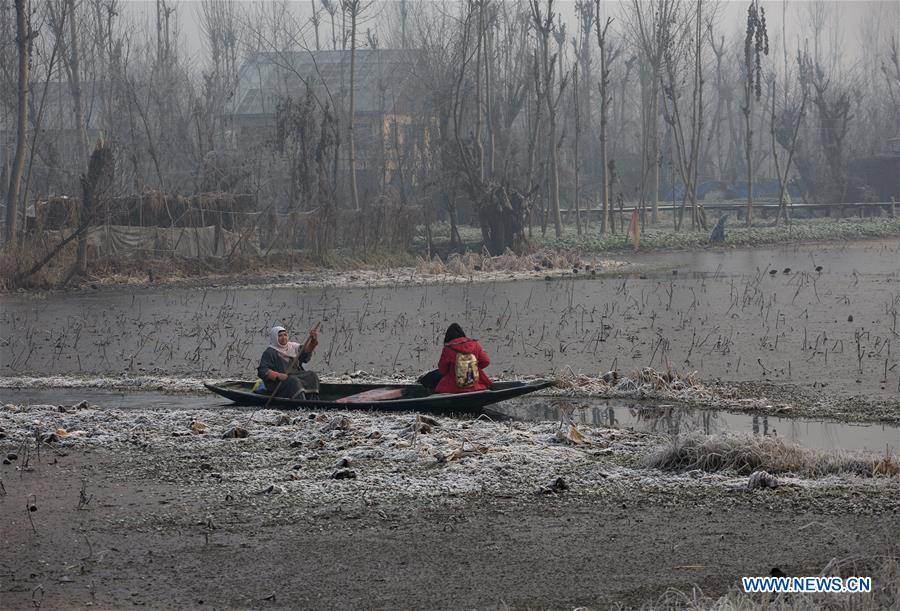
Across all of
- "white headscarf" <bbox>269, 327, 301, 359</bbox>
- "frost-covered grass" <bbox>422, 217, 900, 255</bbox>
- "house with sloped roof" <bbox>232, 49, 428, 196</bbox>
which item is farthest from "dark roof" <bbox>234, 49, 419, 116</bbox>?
"white headscarf" <bbox>269, 327, 301, 359</bbox>

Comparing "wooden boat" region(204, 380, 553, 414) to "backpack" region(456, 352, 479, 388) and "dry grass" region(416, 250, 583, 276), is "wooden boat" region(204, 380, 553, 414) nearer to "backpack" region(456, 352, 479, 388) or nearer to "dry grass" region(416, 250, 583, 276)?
"backpack" region(456, 352, 479, 388)

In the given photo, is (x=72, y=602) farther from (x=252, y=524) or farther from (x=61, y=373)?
(x=61, y=373)

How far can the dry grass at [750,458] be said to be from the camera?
370 inches

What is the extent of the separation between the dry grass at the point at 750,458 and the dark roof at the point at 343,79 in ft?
181

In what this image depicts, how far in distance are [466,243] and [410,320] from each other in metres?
17.0

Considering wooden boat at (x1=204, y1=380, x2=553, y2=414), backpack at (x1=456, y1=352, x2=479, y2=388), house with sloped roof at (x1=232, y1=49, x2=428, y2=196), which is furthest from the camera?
house with sloped roof at (x1=232, y1=49, x2=428, y2=196)

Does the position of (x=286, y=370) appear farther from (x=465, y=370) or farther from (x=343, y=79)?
(x=343, y=79)

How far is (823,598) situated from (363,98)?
64813 millimetres

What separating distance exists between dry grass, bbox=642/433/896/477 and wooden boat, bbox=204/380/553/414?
304 centimetres

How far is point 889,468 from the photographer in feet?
30.3

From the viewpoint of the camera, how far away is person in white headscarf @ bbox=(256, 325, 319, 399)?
523 inches

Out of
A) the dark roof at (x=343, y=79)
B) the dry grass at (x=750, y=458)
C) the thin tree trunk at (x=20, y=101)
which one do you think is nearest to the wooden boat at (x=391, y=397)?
the dry grass at (x=750, y=458)

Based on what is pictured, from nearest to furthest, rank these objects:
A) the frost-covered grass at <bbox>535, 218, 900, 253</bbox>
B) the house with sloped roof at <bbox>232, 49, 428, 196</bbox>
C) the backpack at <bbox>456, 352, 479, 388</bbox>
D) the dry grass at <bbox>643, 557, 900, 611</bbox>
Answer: the dry grass at <bbox>643, 557, 900, 611</bbox> → the backpack at <bbox>456, 352, 479, 388</bbox> → the frost-covered grass at <bbox>535, 218, 900, 253</bbox> → the house with sloped roof at <bbox>232, 49, 428, 196</bbox>

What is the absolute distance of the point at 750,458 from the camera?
378 inches
